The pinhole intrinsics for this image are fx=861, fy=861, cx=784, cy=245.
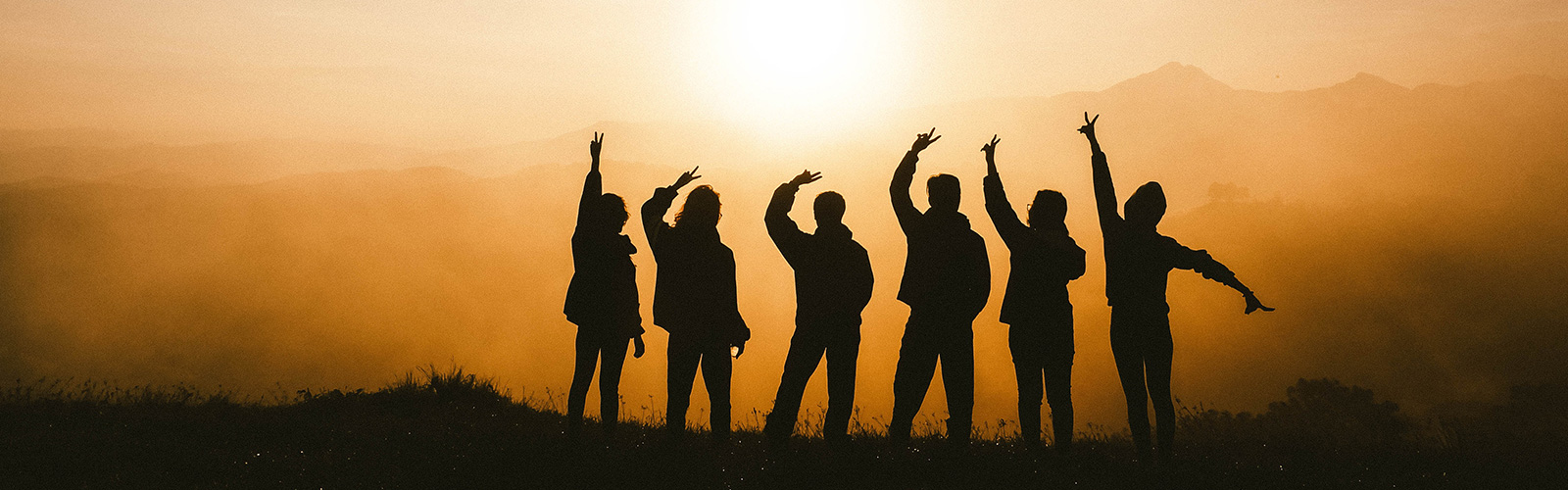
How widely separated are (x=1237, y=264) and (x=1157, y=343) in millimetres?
213493

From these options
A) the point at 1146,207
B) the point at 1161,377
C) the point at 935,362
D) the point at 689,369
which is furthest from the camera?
the point at 689,369

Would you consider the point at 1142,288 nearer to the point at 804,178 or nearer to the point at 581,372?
the point at 804,178

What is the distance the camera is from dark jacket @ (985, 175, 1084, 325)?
6586 millimetres

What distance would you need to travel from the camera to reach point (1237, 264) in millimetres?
195000

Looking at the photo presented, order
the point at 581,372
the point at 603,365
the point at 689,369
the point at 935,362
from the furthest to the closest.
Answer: the point at 581,372 → the point at 603,365 → the point at 689,369 → the point at 935,362

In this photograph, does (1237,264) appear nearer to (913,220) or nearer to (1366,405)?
(1366,405)

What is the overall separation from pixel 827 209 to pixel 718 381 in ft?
5.73

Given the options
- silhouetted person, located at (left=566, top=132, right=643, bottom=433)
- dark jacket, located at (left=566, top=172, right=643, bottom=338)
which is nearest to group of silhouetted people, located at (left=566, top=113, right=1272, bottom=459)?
silhouetted person, located at (left=566, top=132, right=643, bottom=433)

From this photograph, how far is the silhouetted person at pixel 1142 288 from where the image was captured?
6.44m

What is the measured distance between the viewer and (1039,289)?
21.8 feet

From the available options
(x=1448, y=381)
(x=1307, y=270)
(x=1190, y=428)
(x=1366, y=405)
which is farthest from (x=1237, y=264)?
(x=1190, y=428)

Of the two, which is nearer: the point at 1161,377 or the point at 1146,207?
the point at 1161,377

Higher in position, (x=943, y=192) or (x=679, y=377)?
(x=943, y=192)

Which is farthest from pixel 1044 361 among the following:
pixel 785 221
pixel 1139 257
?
pixel 785 221
